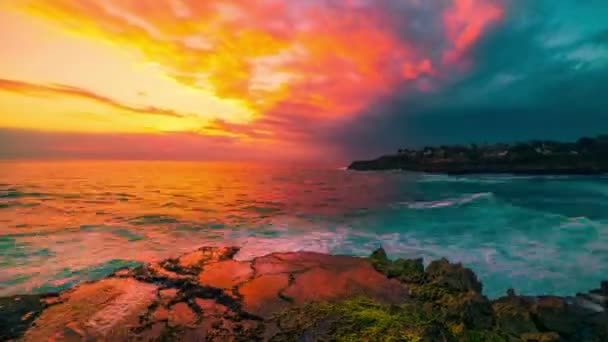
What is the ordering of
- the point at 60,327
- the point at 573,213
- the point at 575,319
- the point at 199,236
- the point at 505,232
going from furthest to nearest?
1. the point at 573,213
2. the point at 505,232
3. the point at 199,236
4. the point at 575,319
5. the point at 60,327

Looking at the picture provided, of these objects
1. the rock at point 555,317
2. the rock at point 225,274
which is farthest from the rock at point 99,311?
the rock at point 555,317

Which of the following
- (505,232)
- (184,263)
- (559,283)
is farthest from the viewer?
(505,232)

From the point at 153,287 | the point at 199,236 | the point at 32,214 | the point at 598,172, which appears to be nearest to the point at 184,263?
the point at 153,287

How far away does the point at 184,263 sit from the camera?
25.9 ft

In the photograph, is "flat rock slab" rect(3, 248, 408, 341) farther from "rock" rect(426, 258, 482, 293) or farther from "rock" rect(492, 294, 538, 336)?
"rock" rect(492, 294, 538, 336)

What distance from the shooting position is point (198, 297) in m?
5.90

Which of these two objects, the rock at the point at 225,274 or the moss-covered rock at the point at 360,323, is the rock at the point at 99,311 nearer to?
the rock at the point at 225,274

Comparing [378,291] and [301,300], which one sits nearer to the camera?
[301,300]

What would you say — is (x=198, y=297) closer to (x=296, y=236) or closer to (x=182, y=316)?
(x=182, y=316)

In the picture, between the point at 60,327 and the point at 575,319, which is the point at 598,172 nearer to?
the point at 575,319

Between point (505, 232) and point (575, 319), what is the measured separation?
38.6ft

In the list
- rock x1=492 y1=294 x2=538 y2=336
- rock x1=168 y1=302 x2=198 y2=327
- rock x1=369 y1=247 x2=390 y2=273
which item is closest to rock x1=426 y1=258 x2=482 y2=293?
rock x1=492 y1=294 x2=538 y2=336

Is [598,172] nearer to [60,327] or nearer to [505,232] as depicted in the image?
[505,232]

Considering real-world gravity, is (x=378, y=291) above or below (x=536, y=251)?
above
